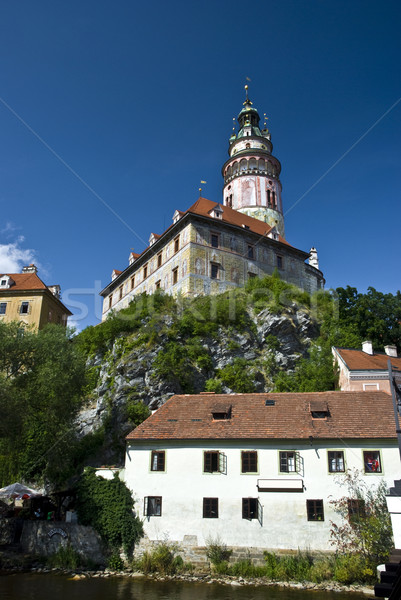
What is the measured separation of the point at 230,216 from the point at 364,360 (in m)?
25.8

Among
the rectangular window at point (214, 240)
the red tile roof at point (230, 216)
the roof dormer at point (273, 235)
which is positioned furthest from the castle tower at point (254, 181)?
the rectangular window at point (214, 240)

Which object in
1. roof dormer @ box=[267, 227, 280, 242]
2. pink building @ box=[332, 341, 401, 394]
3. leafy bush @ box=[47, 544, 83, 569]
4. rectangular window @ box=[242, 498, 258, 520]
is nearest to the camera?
rectangular window @ box=[242, 498, 258, 520]

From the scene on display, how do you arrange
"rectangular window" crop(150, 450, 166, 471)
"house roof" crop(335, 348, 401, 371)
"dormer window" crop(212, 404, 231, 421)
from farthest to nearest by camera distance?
"house roof" crop(335, 348, 401, 371) < "dormer window" crop(212, 404, 231, 421) < "rectangular window" crop(150, 450, 166, 471)

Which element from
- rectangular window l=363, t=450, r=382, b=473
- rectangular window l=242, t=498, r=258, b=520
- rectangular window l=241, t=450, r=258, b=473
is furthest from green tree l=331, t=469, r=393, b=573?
rectangular window l=241, t=450, r=258, b=473

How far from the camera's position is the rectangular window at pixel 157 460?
2311 cm

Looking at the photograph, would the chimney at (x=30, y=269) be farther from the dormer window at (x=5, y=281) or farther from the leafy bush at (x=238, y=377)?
the leafy bush at (x=238, y=377)

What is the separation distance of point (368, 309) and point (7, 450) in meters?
30.5

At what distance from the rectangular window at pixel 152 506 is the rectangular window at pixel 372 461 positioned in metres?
10.1

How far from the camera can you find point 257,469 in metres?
22.3

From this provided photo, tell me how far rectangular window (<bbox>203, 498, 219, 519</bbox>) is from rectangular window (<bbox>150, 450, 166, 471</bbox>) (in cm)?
273

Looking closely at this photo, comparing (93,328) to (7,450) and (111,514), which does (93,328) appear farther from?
(111,514)

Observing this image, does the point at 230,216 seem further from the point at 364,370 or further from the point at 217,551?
the point at 217,551

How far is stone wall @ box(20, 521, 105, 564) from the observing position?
72.6 ft

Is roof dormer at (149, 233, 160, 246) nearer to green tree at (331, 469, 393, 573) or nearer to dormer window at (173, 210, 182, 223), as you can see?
dormer window at (173, 210, 182, 223)
